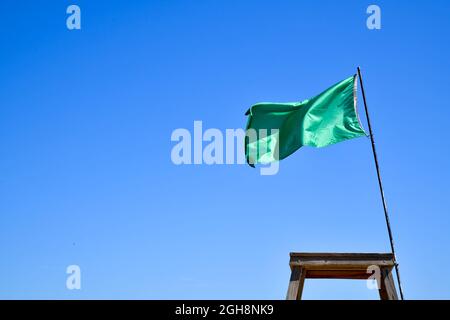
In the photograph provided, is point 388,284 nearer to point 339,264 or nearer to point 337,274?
point 339,264

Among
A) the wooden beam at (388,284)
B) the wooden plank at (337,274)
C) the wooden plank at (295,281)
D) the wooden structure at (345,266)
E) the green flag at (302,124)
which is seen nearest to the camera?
the wooden beam at (388,284)

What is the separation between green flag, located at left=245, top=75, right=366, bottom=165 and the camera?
12633 mm

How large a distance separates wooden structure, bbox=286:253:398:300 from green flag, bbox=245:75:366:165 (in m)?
3.53

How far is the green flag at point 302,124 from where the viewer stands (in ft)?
41.4

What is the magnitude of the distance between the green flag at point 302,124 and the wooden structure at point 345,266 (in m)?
3.53

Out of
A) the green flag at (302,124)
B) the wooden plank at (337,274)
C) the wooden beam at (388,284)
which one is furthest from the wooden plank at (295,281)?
the green flag at (302,124)

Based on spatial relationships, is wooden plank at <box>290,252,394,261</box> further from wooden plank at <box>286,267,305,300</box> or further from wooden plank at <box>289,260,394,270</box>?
wooden plank at <box>286,267,305,300</box>

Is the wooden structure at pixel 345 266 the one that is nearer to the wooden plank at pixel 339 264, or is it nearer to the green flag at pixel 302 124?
the wooden plank at pixel 339 264

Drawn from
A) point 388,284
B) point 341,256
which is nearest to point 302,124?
point 341,256
